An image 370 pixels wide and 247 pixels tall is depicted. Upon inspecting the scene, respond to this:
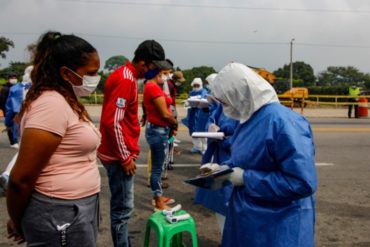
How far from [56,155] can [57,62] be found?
17.9 inches

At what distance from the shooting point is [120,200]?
3176 mm

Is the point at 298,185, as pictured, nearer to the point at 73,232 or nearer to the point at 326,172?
Answer: the point at 73,232

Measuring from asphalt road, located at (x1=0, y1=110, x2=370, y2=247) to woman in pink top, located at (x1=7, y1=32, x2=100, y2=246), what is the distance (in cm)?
214

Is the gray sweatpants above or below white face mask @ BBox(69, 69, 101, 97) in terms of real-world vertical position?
below

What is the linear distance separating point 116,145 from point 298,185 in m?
1.55

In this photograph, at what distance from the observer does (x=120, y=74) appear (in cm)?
314

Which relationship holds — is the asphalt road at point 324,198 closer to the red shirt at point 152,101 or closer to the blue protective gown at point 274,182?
the red shirt at point 152,101

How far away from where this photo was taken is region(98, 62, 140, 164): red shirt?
10.1ft

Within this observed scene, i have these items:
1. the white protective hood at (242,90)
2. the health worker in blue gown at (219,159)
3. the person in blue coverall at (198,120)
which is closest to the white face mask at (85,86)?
the white protective hood at (242,90)

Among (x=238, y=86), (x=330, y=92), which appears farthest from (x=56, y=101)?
(x=330, y=92)

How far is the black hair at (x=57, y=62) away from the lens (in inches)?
75.4

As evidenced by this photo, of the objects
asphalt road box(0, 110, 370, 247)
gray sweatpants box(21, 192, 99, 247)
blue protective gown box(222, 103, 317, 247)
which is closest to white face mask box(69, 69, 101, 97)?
gray sweatpants box(21, 192, 99, 247)

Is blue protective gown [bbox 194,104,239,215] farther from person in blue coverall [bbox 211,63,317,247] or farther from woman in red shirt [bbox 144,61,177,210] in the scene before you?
person in blue coverall [bbox 211,63,317,247]

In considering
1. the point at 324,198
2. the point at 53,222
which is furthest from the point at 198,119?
the point at 53,222
